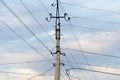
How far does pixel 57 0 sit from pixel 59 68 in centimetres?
823

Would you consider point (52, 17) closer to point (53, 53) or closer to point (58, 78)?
point (53, 53)

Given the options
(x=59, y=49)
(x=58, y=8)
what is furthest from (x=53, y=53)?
(x=58, y=8)

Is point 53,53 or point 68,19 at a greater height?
point 68,19

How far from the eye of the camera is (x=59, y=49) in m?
58.2

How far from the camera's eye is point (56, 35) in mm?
58562

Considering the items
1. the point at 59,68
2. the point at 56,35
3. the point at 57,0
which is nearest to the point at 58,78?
the point at 59,68

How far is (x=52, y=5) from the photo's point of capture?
5800cm

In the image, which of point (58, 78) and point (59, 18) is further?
point (59, 18)

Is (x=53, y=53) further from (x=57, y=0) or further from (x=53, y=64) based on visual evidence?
(x=57, y=0)

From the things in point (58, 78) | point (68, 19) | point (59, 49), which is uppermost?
point (68, 19)

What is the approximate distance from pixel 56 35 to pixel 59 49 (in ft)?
5.18

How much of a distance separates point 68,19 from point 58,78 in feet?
25.2

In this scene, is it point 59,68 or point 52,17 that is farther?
point 52,17

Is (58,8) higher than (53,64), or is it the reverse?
(58,8)
